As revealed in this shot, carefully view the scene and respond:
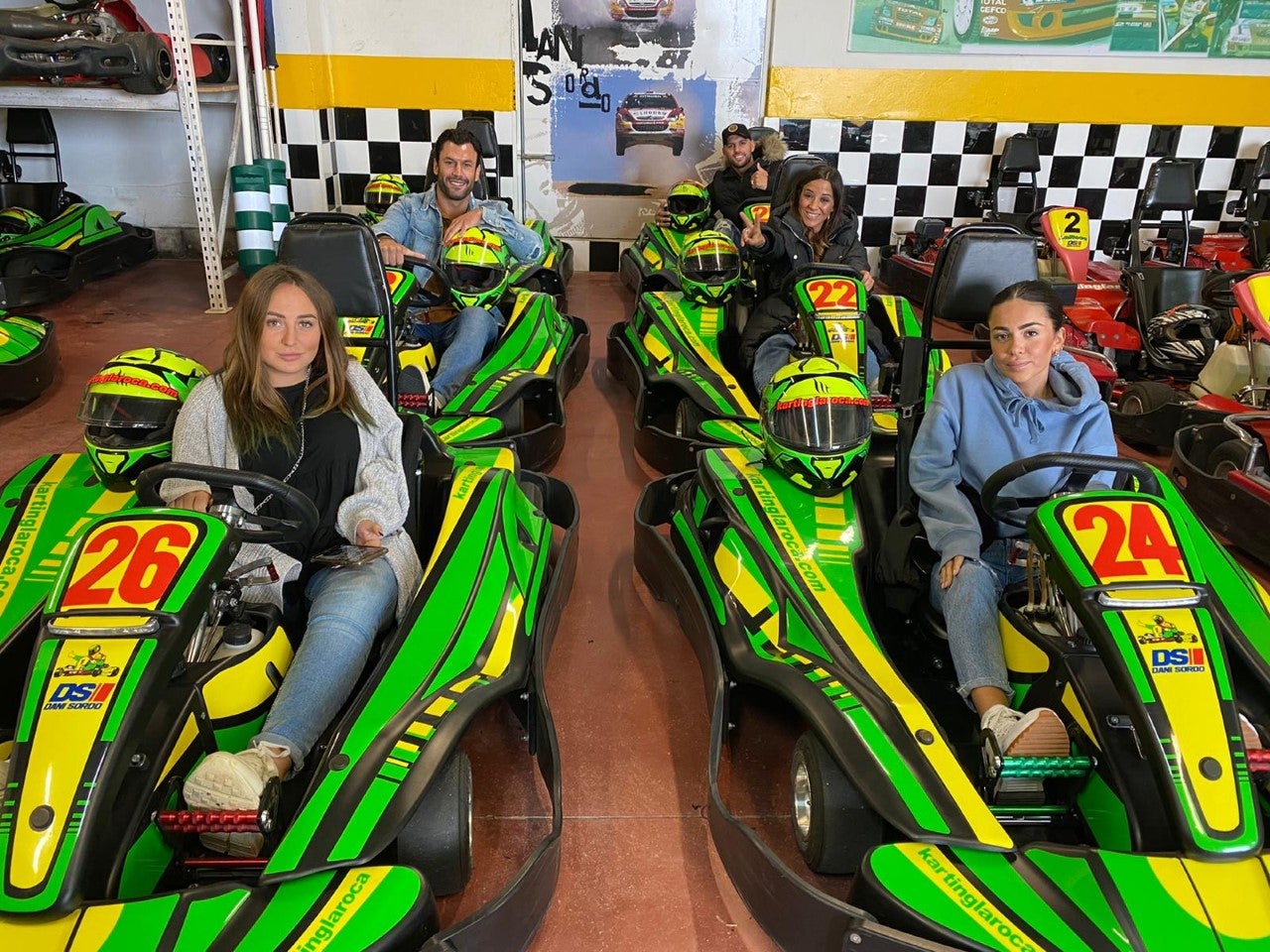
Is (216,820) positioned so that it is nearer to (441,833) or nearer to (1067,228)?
(441,833)

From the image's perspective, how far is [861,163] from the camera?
4355mm

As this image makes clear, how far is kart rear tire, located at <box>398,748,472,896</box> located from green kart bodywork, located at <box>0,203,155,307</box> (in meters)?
3.19

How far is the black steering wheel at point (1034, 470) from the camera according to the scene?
1.31m

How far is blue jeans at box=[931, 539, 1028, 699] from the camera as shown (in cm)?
128

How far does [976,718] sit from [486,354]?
5.44 ft

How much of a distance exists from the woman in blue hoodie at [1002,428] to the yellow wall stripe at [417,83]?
10.8 feet

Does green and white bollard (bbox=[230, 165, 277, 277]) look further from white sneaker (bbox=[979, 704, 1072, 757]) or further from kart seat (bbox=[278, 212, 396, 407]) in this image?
white sneaker (bbox=[979, 704, 1072, 757])

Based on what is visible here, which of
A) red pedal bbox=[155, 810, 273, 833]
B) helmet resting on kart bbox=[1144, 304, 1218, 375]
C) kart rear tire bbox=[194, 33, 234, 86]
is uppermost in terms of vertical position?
kart rear tire bbox=[194, 33, 234, 86]

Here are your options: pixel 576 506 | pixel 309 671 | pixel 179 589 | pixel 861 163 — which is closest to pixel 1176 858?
pixel 309 671

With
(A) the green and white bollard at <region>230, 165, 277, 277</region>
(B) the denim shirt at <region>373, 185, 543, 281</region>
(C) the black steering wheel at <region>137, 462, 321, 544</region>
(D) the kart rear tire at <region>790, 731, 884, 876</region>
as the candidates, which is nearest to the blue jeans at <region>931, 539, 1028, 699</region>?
(D) the kart rear tire at <region>790, 731, 884, 876</region>

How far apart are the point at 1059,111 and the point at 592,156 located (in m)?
2.03

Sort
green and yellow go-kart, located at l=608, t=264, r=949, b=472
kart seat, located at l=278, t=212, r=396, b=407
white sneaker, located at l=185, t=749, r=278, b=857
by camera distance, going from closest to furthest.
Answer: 1. white sneaker, located at l=185, t=749, r=278, b=857
2. kart seat, located at l=278, t=212, r=396, b=407
3. green and yellow go-kart, located at l=608, t=264, r=949, b=472

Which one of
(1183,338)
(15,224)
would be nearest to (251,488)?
(1183,338)

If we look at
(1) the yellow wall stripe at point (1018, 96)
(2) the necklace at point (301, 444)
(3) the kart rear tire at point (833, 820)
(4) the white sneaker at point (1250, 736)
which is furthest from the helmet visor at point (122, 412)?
(1) the yellow wall stripe at point (1018, 96)
